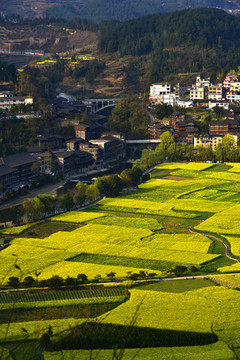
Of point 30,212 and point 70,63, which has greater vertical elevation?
point 70,63

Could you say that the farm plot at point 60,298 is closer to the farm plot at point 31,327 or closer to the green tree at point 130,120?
the farm plot at point 31,327

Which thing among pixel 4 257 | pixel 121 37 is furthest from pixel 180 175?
pixel 121 37

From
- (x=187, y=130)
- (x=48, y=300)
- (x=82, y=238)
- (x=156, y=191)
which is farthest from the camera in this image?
(x=187, y=130)

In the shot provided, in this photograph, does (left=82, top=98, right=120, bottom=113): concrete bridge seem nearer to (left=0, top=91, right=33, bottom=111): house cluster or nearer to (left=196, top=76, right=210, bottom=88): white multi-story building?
(left=196, top=76, right=210, bottom=88): white multi-story building

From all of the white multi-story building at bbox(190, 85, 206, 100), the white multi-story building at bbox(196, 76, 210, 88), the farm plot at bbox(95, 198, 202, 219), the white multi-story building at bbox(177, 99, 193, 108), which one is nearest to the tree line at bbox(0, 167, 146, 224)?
the farm plot at bbox(95, 198, 202, 219)

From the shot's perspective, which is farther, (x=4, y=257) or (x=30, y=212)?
(x=30, y=212)

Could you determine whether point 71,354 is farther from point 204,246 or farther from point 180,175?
point 180,175
